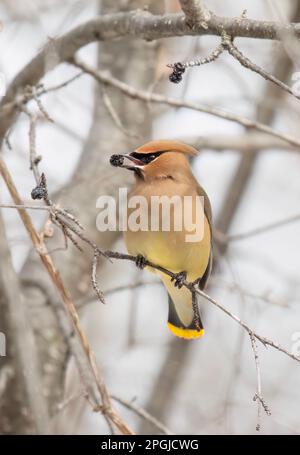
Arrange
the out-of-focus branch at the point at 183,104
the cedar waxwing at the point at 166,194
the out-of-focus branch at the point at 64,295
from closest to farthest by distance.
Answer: the out-of-focus branch at the point at 64,295 < the cedar waxwing at the point at 166,194 < the out-of-focus branch at the point at 183,104

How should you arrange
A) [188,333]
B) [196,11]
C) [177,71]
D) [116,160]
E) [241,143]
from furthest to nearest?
[241,143] < [188,333] < [116,160] < [196,11] < [177,71]

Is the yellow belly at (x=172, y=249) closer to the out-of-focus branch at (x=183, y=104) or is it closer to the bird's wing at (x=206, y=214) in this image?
the bird's wing at (x=206, y=214)

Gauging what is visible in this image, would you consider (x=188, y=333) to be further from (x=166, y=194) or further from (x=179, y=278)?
(x=166, y=194)

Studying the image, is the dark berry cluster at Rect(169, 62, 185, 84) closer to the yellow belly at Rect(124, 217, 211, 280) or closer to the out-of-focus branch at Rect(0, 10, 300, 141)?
the out-of-focus branch at Rect(0, 10, 300, 141)

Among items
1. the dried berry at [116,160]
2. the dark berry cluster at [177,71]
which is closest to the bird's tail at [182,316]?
the dried berry at [116,160]

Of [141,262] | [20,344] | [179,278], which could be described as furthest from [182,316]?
[20,344]

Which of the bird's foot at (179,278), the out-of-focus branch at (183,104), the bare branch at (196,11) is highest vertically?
the out-of-focus branch at (183,104)

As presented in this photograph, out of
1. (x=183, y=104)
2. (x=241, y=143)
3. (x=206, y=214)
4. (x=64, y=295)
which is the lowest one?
(x=64, y=295)

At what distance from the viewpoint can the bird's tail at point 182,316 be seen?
153 inches

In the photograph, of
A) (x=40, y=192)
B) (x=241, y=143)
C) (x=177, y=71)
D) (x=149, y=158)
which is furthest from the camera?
(x=241, y=143)

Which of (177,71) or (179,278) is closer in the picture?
(177,71)

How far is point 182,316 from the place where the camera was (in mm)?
3932

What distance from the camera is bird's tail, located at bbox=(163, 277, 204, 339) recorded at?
388 cm

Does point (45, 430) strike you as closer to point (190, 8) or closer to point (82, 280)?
point (82, 280)
